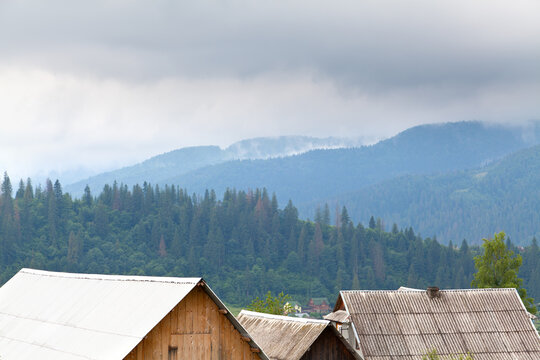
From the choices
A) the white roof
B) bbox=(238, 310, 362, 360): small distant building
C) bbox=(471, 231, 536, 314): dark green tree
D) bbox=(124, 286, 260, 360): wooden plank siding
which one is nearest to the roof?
bbox=(238, 310, 362, 360): small distant building

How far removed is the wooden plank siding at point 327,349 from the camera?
5258cm

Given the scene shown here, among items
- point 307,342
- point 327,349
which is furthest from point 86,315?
point 327,349

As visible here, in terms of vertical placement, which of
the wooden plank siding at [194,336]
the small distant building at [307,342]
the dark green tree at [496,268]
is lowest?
the dark green tree at [496,268]

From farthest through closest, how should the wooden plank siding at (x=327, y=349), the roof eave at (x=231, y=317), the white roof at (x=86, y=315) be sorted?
1. the wooden plank siding at (x=327, y=349)
2. the roof eave at (x=231, y=317)
3. the white roof at (x=86, y=315)

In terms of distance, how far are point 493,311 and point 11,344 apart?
33147 mm

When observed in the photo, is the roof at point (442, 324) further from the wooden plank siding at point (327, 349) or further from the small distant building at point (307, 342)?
the small distant building at point (307, 342)

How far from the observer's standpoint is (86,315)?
39.9 metres

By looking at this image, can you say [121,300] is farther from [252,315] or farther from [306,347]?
[252,315]

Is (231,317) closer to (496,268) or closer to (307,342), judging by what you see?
(307,342)

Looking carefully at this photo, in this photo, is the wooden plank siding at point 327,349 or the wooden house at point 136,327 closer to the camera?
the wooden house at point 136,327

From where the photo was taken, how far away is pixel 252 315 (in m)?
63.2

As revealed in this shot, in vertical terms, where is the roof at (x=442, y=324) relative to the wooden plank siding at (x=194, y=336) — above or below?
below

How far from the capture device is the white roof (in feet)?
121

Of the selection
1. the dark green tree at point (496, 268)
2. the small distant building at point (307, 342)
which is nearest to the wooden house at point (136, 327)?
the small distant building at point (307, 342)
